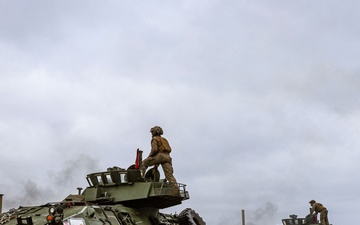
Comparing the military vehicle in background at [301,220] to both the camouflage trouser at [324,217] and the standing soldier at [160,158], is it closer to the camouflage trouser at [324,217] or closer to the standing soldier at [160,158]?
the camouflage trouser at [324,217]

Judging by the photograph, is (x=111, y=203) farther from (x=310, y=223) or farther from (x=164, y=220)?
(x=310, y=223)

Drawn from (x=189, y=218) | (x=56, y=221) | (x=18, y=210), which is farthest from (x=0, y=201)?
(x=56, y=221)

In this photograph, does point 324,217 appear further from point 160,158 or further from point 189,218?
point 160,158

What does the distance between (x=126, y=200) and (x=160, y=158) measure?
2.96 meters

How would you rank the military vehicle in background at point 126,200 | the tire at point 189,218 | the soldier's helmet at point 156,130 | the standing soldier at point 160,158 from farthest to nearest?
the soldier's helmet at point 156,130 → the standing soldier at point 160,158 → the tire at point 189,218 → the military vehicle in background at point 126,200

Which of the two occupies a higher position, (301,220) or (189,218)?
(301,220)

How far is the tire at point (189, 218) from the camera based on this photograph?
976 inches

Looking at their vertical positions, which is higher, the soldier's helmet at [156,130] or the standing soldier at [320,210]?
the soldier's helmet at [156,130]

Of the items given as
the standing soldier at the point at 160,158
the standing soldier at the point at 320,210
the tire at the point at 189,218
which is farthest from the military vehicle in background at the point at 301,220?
the standing soldier at the point at 160,158

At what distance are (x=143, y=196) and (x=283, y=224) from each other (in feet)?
62.6

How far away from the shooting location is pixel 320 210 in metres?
36.2

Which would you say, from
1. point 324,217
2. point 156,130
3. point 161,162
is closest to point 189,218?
point 161,162

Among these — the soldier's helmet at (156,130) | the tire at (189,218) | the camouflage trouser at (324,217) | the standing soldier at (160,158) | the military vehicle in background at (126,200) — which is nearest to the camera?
the military vehicle in background at (126,200)

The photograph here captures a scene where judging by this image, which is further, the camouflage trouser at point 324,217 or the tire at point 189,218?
the camouflage trouser at point 324,217
